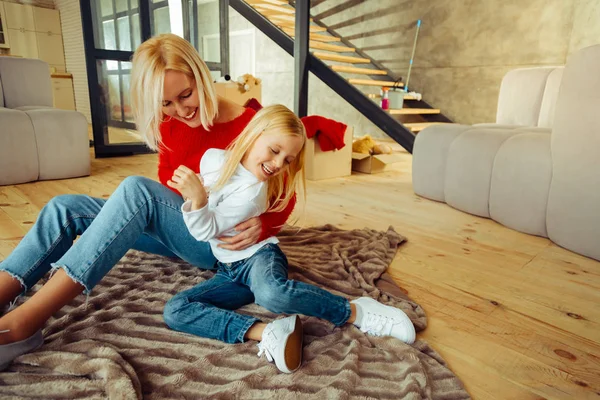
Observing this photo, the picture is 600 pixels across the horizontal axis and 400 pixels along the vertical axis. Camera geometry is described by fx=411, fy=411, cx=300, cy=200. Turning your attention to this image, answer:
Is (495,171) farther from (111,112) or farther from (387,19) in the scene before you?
(387,19)

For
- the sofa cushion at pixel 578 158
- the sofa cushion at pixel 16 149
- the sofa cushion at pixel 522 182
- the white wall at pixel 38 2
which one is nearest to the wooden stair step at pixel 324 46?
the sofa cushion at pixel 16 149

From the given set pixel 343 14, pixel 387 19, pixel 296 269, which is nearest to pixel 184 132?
pixel 296 269

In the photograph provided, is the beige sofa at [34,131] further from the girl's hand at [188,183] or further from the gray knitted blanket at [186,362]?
the girl's hand at [188,183]

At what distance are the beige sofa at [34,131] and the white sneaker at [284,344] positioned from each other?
2.19m

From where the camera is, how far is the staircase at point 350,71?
344 cm

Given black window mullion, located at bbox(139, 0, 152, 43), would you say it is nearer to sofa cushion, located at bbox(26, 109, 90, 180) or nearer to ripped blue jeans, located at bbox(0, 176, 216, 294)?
sofa cushion, located at bbox(26, 109, 90, 180)

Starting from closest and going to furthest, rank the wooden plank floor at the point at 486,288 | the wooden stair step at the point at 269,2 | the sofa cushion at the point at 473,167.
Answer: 1. the wooden plank floor at the point at 486,288
2. the sofa cushion at the point at 473,167
3. the wooden stair step at the point at 269,2

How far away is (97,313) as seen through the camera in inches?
38.5

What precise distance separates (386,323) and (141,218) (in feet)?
1.97

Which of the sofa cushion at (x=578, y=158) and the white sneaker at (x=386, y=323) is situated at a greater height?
the sofa cushion at (x=578, y=158)

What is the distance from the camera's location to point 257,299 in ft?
3.11

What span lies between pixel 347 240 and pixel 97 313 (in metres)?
0.92

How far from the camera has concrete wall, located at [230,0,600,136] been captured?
11.3 ft

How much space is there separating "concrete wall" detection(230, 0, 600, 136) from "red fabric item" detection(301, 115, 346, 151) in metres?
1.99
